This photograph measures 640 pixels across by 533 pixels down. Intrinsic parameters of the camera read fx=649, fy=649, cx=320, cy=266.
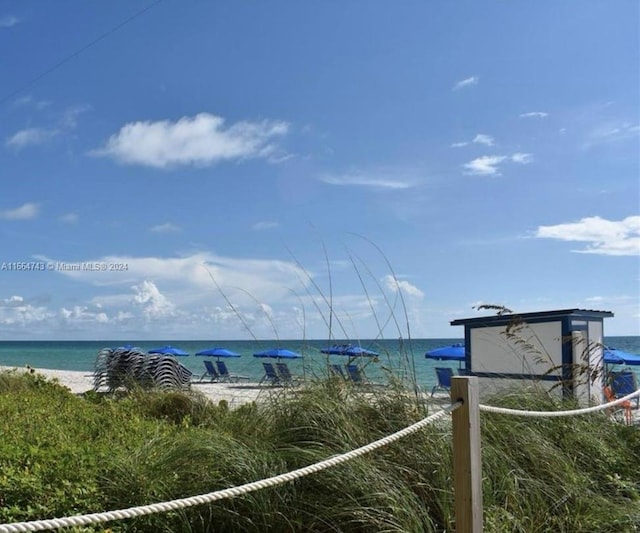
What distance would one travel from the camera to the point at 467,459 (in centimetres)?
280

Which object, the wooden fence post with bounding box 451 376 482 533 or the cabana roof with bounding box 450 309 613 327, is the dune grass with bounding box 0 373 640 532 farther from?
the cabana roof with bounding box 450 309 613 327

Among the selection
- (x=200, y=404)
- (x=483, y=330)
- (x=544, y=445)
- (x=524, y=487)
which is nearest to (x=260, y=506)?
(x=524, y=487)

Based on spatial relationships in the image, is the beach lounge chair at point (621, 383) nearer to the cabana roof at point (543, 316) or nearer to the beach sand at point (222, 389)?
the cabana roof at point (543, 316)

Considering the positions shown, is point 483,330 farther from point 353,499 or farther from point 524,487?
point 353,499

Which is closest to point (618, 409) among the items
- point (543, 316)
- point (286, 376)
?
point (543, 316)

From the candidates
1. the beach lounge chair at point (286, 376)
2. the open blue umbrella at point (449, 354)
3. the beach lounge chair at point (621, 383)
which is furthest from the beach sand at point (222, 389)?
the open blue umbrella at point (449, 354)

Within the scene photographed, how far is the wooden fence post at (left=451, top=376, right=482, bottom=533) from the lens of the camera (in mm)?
2781

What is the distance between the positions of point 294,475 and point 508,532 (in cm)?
148

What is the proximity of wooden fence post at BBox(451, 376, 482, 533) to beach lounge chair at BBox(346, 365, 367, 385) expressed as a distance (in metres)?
1.27

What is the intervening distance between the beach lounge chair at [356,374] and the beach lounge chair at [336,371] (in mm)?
47

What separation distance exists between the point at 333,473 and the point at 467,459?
689 millimetres

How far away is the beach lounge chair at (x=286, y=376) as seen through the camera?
4246 mm

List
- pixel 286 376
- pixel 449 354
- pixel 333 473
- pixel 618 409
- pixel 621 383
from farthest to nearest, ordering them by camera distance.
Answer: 1. pixel 449 354
2. pixel 621 383
3. pixel 618 409
4. pixel 286 376
5. pixel 333 473

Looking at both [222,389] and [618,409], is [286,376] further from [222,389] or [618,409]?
[222,389]
